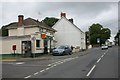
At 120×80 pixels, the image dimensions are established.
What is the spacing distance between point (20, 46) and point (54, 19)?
58.2 meters

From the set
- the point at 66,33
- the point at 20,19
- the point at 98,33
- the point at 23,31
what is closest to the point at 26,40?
the point at 23,31

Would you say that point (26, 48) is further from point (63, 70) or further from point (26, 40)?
point (63, 70)

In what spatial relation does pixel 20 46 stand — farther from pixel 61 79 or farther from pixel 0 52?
pixel 61 79

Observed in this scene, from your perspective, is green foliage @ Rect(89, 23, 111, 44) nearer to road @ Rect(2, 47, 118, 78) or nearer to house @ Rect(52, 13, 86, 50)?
house @ Rect(52, 13, 86, 50)

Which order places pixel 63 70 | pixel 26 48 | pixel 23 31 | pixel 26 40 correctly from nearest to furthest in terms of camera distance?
pixel 63 70 → pixel 26 48 → pixel 26 40 → pixel 23 31

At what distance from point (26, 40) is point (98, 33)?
3989 inches

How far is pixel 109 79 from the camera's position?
45.0 ft

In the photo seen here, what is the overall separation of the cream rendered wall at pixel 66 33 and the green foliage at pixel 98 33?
190 feet

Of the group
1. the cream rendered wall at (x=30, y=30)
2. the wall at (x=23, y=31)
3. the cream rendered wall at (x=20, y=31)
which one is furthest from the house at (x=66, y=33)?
the cream rendered wall at (x=30, y=30)

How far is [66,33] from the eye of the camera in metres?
76.1

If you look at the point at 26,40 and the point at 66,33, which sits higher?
the point at 66,33

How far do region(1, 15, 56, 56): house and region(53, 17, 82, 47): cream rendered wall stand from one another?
18617 mm

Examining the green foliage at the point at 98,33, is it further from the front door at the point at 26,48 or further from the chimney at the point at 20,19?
the front door at the point at 26,48

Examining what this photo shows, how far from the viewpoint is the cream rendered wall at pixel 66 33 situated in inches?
2969
